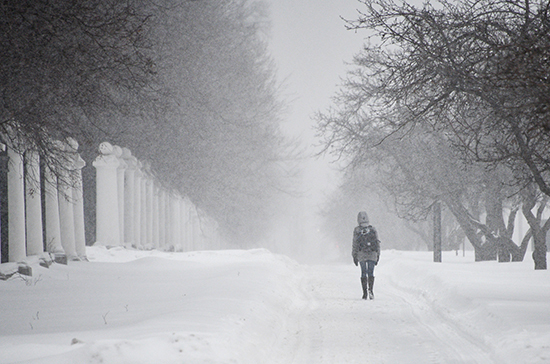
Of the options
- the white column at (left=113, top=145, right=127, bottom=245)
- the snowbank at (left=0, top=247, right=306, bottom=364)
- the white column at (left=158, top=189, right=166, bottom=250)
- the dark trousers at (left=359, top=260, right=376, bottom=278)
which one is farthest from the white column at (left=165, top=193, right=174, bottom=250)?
the dark trousers at (left=359, top=260, right=376, bottom=278)

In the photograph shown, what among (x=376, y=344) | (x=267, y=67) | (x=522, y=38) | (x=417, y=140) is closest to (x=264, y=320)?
(x=376, y=344)

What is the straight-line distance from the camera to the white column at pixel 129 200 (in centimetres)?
2383

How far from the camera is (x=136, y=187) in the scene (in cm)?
2494

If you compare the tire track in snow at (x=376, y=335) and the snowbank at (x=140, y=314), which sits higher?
the snowbank at (x=140, y=314)

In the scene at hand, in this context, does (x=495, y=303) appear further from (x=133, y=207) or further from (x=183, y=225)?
(x=183, y=225)

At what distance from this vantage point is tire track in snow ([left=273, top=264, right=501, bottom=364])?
745cm

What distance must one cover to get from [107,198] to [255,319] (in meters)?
12.8

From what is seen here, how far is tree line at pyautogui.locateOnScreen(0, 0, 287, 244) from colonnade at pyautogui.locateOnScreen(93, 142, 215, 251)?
672mm

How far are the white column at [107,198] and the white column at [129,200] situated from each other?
2790mm

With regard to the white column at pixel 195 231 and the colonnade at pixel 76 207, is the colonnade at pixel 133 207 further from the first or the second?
the white column at pixel 195 231

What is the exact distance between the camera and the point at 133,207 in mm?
24094

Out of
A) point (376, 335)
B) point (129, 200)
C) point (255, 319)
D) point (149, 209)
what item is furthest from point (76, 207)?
point (376, 335)

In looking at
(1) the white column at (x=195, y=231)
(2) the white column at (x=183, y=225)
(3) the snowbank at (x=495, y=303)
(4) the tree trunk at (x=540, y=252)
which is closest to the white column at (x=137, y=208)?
(2) the white column at (x=183, y=225)

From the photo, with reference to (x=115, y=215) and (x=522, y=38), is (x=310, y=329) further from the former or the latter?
(x=115, y=215)
